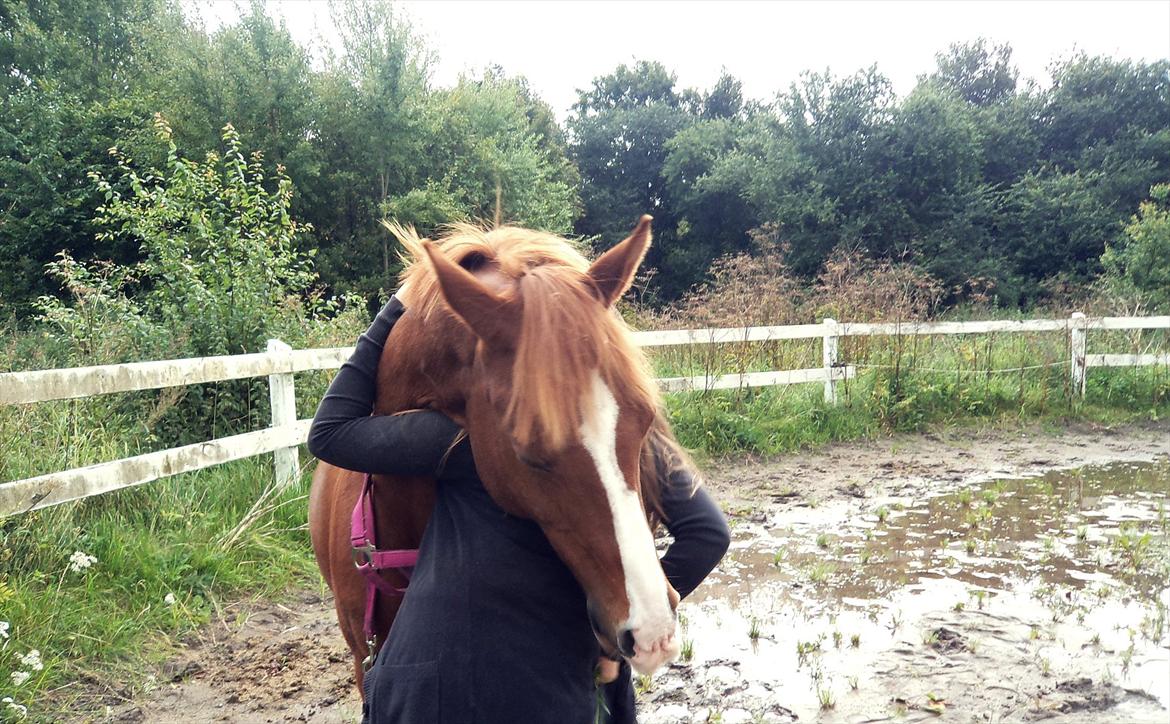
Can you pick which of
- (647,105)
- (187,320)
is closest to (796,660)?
(187,320)

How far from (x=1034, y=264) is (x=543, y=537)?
26469 mm

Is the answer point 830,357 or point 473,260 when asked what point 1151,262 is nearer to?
point 830,357

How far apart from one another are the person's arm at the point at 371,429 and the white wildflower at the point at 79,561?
2.64 metres

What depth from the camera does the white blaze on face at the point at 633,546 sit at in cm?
111

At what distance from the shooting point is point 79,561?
333 centimetres

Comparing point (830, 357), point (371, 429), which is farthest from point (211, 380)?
point (830, 357)

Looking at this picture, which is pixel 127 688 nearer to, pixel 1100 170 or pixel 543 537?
pixel 543 537

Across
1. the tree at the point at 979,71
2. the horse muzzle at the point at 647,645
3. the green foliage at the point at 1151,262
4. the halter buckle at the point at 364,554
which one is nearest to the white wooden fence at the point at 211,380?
the horse muzzle at the point at 647,645

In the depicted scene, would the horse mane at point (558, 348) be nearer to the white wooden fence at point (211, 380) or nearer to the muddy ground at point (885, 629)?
the white wooden fence at point (211, 380)

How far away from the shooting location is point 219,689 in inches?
126

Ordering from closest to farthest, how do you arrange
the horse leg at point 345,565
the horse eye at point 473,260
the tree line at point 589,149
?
the horse eye at point 473,260
the horse leg at point 345,565
the tree line at point 589,149

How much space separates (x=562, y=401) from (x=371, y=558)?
26.4 inches

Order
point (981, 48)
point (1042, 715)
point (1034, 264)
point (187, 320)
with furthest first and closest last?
point (981, 48), point (1034, 264), point (187, 320), point (1042, 715)

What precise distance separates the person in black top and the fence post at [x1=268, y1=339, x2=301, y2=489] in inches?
144
